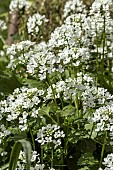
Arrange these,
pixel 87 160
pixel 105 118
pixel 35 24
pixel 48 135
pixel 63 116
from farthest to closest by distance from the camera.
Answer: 1. pixel 35 24
2. pixel 63 116
3. pixel 87 160
4. pixel 48 135
5. pixel 105 118

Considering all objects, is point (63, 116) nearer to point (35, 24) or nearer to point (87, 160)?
point (87, 160)

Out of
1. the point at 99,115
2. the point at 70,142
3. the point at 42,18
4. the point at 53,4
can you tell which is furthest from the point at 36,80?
the point at 53,4

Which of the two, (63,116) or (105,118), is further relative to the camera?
(63,116)

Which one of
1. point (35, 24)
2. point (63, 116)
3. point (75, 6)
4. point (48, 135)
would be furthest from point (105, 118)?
point (75, 6)

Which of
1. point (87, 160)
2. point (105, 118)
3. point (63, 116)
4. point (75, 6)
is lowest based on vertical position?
point (87, 160)

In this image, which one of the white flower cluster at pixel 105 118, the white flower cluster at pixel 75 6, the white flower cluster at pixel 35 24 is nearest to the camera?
the white flower cluster at pixel 105 118

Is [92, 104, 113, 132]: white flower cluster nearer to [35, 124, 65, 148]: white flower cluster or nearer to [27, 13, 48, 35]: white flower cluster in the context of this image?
[35, 124, 65, 148]: white flower cluster

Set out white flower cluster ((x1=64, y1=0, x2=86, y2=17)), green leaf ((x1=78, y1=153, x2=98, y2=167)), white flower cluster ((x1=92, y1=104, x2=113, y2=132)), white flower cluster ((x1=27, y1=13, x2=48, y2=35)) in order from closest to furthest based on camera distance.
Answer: white flower cluster ((x1=92, y1=104, x2=113, y2=132)) < green leaf ((x1=78, y1=153, x2=98, y2=167)) < white flower cluster ((x1=27, y1=13, x2=48, y2=35)) < white flower cluster ((x1=64, y1=0, x2=86, y2=17))

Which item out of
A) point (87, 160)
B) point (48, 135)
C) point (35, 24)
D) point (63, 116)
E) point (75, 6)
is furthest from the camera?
point (75, 6)

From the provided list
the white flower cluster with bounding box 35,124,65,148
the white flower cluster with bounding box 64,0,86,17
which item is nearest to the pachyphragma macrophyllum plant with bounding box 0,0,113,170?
the white flower cluster with bounding box 35,124,65,148

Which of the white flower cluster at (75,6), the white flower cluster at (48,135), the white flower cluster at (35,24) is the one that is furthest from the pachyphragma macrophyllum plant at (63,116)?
the white flower cluster at (75,6)

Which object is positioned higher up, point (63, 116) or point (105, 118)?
point (63, 116)

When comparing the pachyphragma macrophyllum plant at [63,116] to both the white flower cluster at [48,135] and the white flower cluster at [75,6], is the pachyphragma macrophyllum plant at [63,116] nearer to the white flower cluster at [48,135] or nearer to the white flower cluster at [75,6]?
the white flower cluster at [48,135]
